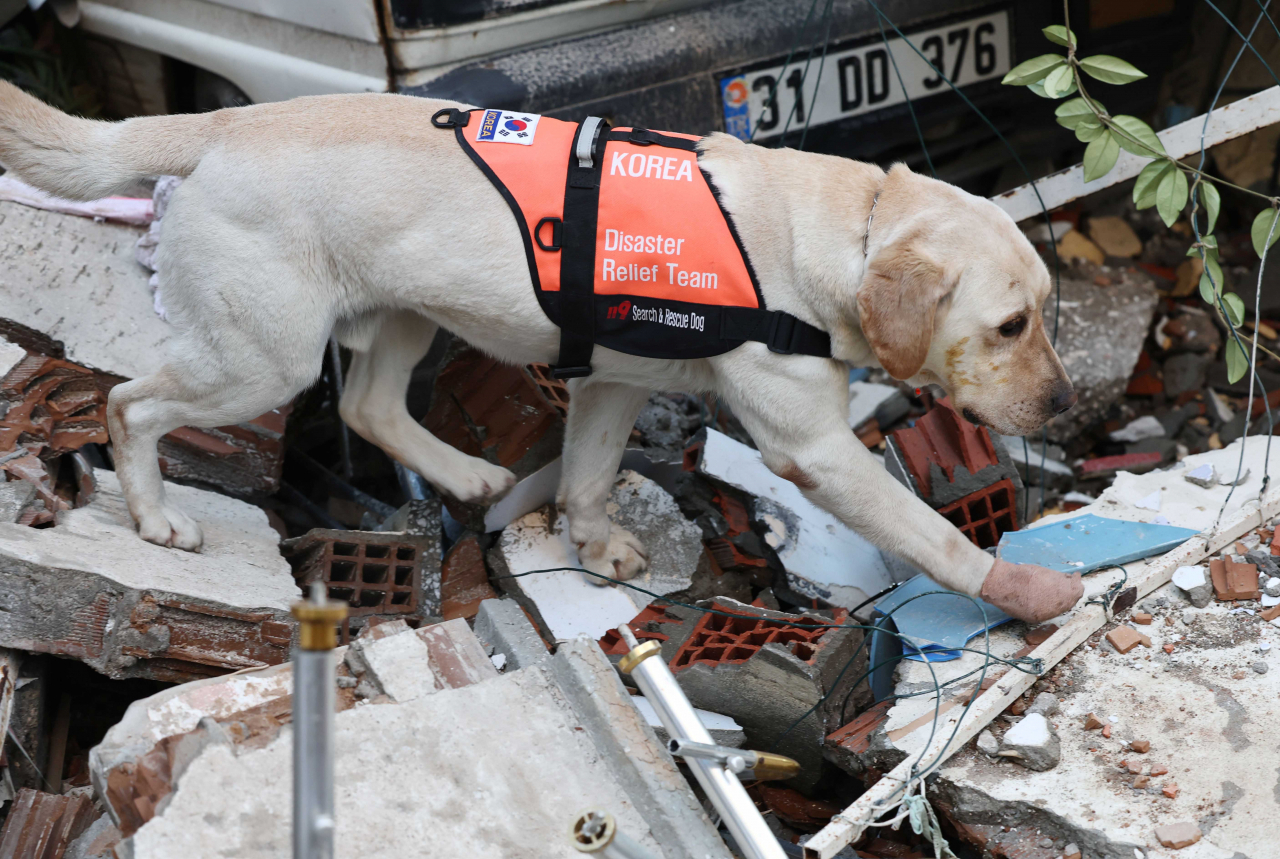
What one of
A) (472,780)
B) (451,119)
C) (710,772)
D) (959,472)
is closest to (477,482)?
(451,119)

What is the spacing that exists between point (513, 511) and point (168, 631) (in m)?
1.25

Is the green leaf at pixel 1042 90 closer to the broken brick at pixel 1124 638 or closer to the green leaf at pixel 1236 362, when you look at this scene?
the green leaf at pixel 1236 362

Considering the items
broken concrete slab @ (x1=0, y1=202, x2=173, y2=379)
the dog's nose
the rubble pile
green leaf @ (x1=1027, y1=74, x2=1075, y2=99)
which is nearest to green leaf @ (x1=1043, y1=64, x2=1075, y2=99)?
green leaf @ (x1=1027, y1=74, x2=1075, y2=99)

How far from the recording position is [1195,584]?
2904mm

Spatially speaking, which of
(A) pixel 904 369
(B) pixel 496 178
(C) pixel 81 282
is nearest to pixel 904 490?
(A) pixel 904 369

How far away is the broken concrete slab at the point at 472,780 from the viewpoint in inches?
78.5

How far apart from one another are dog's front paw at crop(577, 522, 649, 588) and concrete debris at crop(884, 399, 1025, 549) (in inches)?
36.1

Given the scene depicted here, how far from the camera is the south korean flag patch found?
2824 millimetres

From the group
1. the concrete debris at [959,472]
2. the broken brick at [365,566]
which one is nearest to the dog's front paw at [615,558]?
the broken brick at [365,566]

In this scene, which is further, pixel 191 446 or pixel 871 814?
pixel 191 446

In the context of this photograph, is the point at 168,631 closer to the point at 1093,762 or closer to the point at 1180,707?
the point at 1093,762

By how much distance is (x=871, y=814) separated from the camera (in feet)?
7.63

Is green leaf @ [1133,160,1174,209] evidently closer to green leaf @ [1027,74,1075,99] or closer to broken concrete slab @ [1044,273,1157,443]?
green leaf @ [1027,74,1075,99]

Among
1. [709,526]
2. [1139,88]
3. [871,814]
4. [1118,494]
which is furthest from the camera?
[1139,88]
